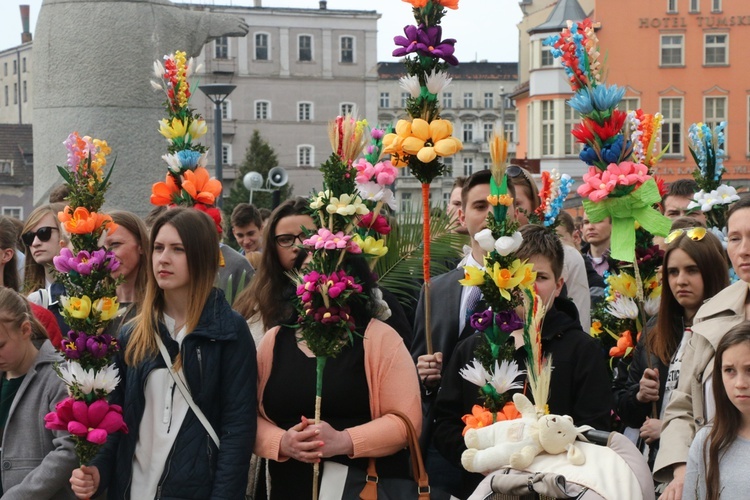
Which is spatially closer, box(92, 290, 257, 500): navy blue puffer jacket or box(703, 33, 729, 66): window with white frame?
box(92, 290, 257, 500): navy blue puffer jacket

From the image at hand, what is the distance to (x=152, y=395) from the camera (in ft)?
17.6

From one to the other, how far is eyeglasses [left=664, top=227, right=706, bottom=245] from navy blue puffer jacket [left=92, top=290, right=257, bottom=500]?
212 cm

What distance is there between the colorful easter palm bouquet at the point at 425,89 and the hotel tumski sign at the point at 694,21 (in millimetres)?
54634

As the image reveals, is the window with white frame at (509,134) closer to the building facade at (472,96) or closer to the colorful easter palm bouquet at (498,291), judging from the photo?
the colorful easter palm bouquet at (498,291)

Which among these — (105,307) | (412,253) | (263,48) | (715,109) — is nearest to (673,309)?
(412,253)

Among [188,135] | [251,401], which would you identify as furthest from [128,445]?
[188,135]

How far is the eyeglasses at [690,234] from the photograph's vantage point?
6.05 metres

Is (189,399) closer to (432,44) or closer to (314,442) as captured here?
(314,442)

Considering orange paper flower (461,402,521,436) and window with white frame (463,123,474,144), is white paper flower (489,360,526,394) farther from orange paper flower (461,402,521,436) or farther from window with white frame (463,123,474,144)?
window with white frame (463,123,474,144)

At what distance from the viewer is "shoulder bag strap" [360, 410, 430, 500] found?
512cm

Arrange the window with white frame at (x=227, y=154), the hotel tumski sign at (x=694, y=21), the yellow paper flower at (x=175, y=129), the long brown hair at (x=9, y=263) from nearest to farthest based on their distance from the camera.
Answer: the yellow paper flower at (x=175, y=129)
the long brown hair at (x=9, y=263)
the hotel tumski sign at (x=694, y=21)
the window with white frame at (x=227, y=154)

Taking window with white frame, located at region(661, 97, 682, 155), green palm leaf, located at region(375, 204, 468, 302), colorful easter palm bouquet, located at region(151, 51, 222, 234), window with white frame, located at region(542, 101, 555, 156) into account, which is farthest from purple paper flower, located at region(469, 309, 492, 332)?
window with white frame, located at region(542, 101, 555, 156)

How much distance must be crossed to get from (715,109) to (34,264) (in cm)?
5349

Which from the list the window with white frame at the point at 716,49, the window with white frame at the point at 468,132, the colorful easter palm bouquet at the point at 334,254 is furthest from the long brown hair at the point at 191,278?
the window with white frame at the point at 468,132
